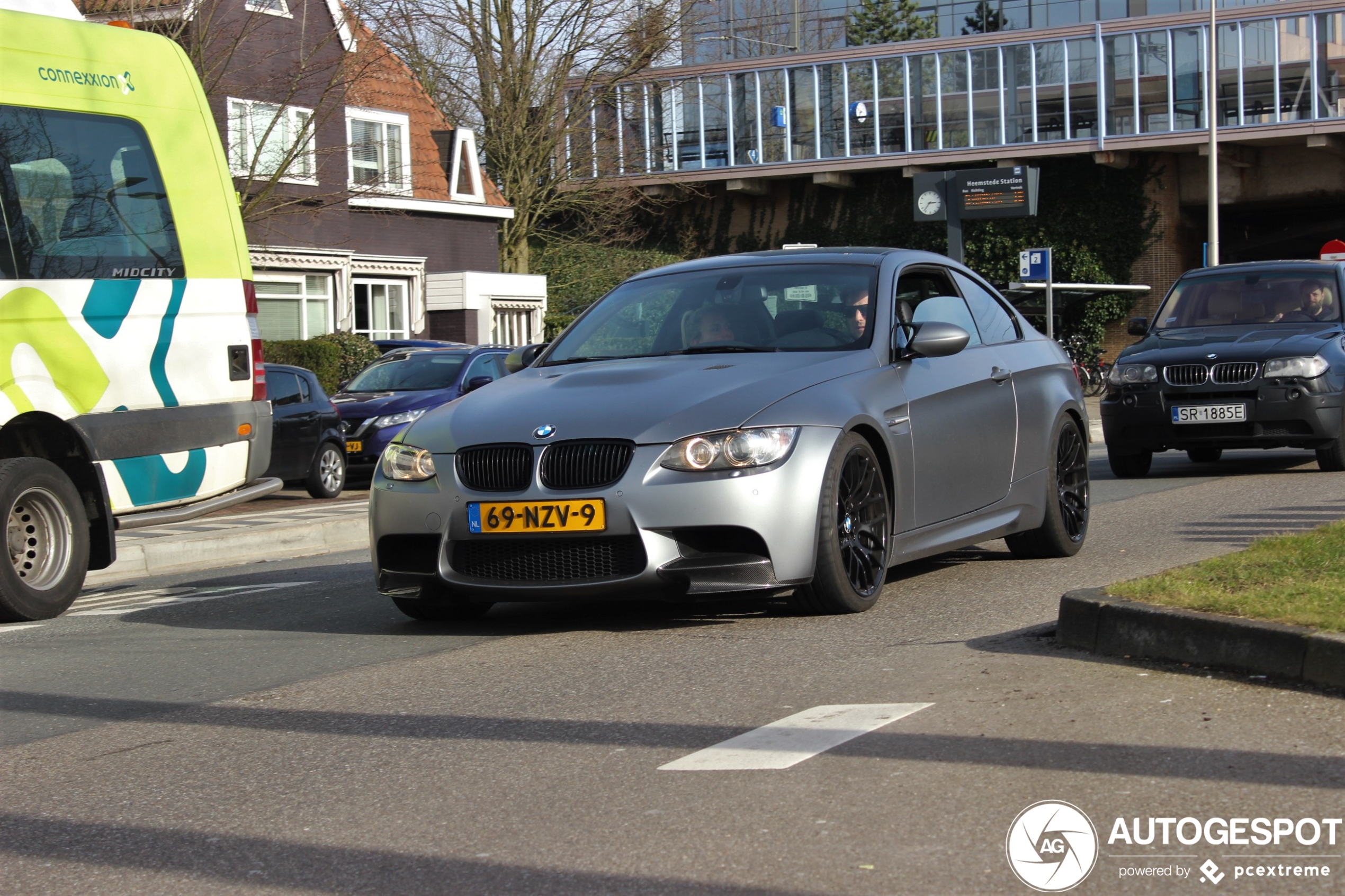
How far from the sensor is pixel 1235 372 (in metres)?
13.2

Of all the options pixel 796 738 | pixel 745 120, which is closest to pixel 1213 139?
pixel 745 120

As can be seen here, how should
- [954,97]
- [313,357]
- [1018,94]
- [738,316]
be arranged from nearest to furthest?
[738,316], [313,357], [1018,94], [954,97]

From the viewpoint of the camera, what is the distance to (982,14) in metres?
73.1

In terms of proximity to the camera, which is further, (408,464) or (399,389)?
(399,389)

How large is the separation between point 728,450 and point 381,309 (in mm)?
29847

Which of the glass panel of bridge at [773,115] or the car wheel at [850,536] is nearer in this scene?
the car wheel at [850,536]

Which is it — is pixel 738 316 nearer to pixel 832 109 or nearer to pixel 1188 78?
pixel 1188 78

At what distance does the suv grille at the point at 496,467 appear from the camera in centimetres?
627

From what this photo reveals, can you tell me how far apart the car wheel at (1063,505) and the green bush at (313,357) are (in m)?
20.5

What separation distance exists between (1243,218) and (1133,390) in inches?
1609

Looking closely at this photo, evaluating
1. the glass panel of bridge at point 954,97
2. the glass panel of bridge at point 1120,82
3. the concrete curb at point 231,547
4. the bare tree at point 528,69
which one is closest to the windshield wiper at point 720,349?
the concrete curb at point 231,547

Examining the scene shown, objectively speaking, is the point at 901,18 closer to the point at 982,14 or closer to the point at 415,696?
the point at 982,14

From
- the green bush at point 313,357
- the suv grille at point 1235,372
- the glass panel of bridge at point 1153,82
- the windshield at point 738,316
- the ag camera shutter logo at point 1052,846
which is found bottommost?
the ag camera shutter logo at point 1052,846

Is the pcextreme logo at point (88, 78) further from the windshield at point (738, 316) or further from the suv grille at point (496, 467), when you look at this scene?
the suv grille at point (496, 467)
